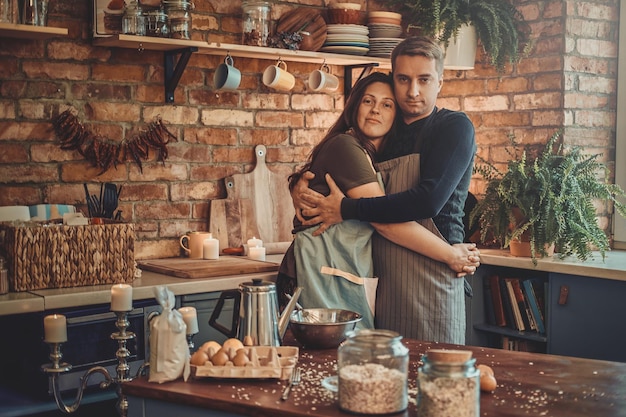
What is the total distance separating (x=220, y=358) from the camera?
2.09m

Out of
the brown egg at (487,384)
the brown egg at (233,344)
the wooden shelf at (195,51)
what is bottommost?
the brown egg at (487,384)

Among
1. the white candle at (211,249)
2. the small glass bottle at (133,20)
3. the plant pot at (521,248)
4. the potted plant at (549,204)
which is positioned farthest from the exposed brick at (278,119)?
the plant pot at (521,248)

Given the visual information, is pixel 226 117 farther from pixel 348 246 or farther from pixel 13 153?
pixel 348 246

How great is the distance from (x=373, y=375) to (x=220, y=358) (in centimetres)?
46

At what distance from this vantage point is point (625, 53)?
165 inches

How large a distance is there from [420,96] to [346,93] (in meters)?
1.47

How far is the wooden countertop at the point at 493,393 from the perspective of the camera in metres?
1.83

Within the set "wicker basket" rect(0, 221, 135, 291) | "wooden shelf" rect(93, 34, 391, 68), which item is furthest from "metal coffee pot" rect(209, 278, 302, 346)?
"wooden shelf" rect(93, 34, 391, 68)

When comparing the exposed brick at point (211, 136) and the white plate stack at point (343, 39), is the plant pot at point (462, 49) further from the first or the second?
the exposed brick at point (211, 136)

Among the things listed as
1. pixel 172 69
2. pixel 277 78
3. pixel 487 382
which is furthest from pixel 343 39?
pixel 487 382

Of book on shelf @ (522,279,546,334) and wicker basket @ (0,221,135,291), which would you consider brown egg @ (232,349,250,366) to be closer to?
wicker basket @ (0,221,135,291)

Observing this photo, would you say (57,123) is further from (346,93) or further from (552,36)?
(552,36)

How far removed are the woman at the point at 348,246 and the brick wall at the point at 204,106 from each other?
1056 millimetres

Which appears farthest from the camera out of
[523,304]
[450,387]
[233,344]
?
[523,304]
